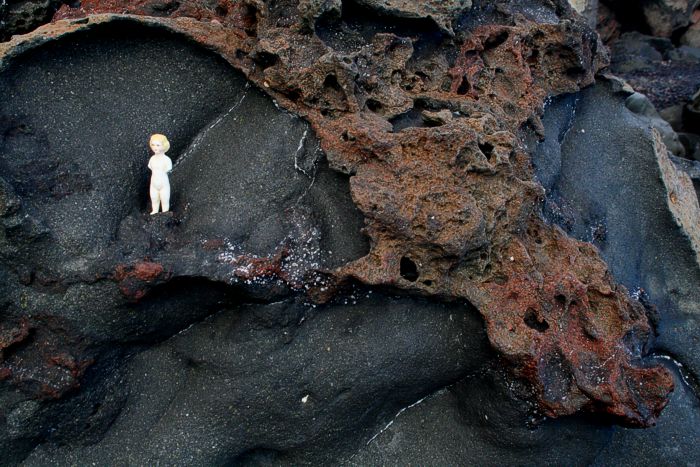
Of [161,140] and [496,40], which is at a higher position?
[496,40]

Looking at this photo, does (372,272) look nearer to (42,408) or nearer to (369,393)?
(369,393)

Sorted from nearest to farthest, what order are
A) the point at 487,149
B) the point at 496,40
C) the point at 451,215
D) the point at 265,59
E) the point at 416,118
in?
1. the point at 451,215
2. the point at 487,149
3. the point at 265,59
4. the point at 416,118
5. the point at 496,40

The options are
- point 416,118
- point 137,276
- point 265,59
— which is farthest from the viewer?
point 416,118

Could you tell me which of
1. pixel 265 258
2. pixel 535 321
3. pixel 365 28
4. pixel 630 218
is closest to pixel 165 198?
pixel 265 258

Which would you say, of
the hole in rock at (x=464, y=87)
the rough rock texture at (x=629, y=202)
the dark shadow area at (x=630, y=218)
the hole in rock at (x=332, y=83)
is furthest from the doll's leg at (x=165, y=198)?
the rough rock texture at (x=629, y=202)

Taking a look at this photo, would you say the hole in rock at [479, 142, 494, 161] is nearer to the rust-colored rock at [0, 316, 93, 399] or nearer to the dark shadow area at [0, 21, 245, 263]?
the dark shadow area at [0, 21, 245, 263]

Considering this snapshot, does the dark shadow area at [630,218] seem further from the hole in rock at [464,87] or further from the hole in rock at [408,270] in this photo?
the hole in rock at [408,270]

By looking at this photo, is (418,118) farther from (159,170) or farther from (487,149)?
(159,170)
